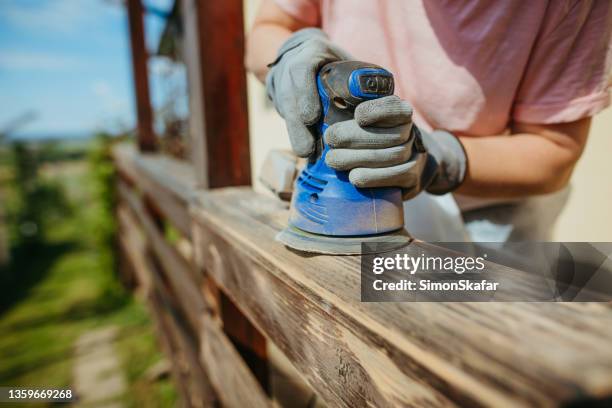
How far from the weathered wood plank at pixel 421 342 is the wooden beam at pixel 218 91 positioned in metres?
0.84

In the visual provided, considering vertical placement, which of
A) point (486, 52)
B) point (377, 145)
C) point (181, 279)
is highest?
point (486, 52)

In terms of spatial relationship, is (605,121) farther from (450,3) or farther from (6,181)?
(6,181)

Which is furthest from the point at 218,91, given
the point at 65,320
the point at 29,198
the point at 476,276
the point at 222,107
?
the point at 29,198

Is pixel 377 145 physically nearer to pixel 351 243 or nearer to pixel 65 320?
pixel 351 243

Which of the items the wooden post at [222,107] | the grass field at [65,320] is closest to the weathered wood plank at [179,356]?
the wooden post at [222,107]

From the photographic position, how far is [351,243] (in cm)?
69

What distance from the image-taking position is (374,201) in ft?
2.27

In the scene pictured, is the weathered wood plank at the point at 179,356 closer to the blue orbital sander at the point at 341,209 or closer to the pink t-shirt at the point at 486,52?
the blue orbital sander at the point at 341,209

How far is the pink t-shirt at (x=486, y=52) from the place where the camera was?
0.93 meters

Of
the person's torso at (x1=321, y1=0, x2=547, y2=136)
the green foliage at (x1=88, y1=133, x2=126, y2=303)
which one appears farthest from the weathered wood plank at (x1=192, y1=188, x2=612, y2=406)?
the green foliage at (x1=88, y1=133, x2=126, y2=303)

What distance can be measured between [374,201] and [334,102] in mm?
204

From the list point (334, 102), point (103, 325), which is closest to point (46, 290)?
point (103, 325)

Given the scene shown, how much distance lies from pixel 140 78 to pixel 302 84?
465 centimetres

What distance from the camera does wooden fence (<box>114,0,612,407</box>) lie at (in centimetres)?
33
